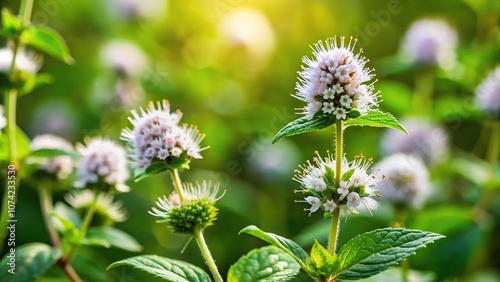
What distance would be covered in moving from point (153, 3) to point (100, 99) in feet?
3.35

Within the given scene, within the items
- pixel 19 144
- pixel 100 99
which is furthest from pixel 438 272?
pixel 100 99

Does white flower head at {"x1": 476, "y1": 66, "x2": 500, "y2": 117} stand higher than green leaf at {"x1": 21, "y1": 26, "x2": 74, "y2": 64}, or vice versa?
green leaf at {"x1": 21, "y1": 26, "x2": 74, "y2": 64}

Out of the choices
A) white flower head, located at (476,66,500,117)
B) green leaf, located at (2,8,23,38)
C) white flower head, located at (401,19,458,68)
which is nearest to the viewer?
green leaf, located at (2,8,23,38)

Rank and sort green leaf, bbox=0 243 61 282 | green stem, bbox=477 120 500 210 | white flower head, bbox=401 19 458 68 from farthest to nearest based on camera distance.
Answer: white flower head, bbox=401 19 458 68, green stem, bbox=477 120 500 210, green leaf, bbox=0 243 61 282

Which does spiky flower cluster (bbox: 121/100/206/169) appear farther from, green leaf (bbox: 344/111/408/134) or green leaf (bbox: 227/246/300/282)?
green leaf (bbox: 344/111/408/134)

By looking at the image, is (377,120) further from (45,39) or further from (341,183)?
(45,39)

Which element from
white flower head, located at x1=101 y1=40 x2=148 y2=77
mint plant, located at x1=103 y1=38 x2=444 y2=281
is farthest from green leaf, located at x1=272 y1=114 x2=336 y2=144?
white flower head, located at x1=101 y1=40 x2=148 y2=77

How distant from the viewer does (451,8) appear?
5.66 metres

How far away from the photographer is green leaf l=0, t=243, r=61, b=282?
8.17ft

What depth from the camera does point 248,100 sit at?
5281 millimetres

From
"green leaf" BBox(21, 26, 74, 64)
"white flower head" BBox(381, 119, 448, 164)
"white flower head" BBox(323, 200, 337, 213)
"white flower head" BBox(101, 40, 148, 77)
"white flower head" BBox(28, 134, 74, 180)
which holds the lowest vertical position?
"white flower head" BBox(323, 200, 337, 213)

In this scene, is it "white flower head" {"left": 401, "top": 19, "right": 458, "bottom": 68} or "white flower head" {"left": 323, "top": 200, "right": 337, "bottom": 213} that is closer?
"white flower head" {"left": 323, "top": 200, "right": 337, "bottom": 213}

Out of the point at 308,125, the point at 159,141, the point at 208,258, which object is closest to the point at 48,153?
the point at 159,141

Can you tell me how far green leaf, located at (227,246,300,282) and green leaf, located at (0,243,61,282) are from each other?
31.2 inches
